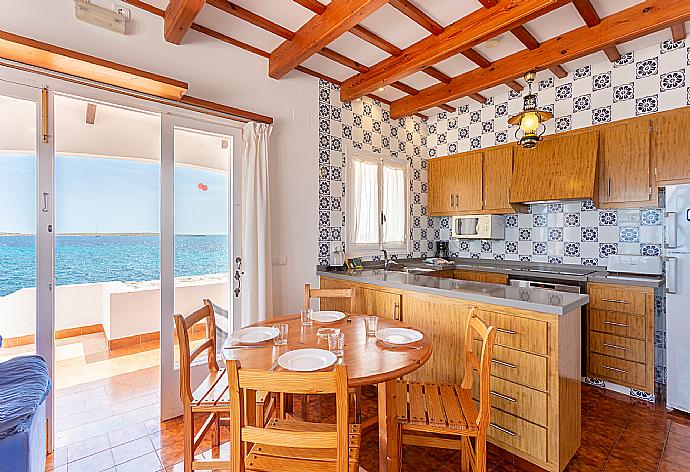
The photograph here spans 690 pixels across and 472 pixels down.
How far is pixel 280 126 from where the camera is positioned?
3197 mm

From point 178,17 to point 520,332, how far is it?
2.90 meters

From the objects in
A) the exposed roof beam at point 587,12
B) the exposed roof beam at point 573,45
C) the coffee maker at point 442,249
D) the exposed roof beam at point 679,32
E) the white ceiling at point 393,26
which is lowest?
the coffee maker at point 442,249

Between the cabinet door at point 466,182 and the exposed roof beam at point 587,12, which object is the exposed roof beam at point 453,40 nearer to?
the exposed roof beam at point 587,12

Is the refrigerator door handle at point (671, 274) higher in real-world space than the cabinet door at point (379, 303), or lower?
higher

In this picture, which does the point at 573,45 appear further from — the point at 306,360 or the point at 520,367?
the point at 306,360

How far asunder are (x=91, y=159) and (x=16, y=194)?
2671 millimetres

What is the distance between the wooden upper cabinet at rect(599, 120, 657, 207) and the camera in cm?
289

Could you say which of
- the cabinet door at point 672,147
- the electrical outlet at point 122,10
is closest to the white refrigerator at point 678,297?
the cabinet door at point 672,147

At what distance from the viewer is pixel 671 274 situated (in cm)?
249

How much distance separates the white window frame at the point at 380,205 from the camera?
374 cm

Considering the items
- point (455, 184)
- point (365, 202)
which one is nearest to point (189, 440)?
point (365, 202)

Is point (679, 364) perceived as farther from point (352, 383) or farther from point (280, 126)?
point (280, 126)

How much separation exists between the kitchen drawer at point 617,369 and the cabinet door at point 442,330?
5.08 ft

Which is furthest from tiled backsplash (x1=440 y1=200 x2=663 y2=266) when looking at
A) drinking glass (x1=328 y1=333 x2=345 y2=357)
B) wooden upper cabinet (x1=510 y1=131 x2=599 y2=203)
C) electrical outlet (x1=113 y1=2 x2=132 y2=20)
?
electrical outlet (x1=113 y1=2 x2=132 y2=20)
